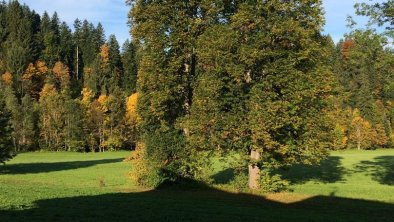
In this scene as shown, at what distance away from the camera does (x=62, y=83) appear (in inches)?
4599

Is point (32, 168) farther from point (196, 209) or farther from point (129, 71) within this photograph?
point (129, 71)

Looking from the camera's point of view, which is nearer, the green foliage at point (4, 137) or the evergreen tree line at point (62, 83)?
the green foliage at point (4, 137)

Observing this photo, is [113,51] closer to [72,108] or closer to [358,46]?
[72,108]

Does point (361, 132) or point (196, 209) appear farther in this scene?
point (361, 132)

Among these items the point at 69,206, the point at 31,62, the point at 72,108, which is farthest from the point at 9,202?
the point at 31,62

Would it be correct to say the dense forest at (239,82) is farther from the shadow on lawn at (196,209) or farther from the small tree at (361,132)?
the small tree at (361,132)

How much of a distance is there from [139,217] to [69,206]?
11.6 ft

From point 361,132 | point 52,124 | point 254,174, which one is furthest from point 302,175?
point 361,132

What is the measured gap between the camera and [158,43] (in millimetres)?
25938

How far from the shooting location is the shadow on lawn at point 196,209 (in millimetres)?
14430

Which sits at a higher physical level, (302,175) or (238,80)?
(238,80)

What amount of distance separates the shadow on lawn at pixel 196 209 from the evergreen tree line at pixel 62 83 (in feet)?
190

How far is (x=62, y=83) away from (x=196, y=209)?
107 meters

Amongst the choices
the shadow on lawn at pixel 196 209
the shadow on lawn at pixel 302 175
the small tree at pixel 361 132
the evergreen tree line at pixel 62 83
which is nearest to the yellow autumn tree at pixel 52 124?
the evergreen tree line at pixel 62 83
